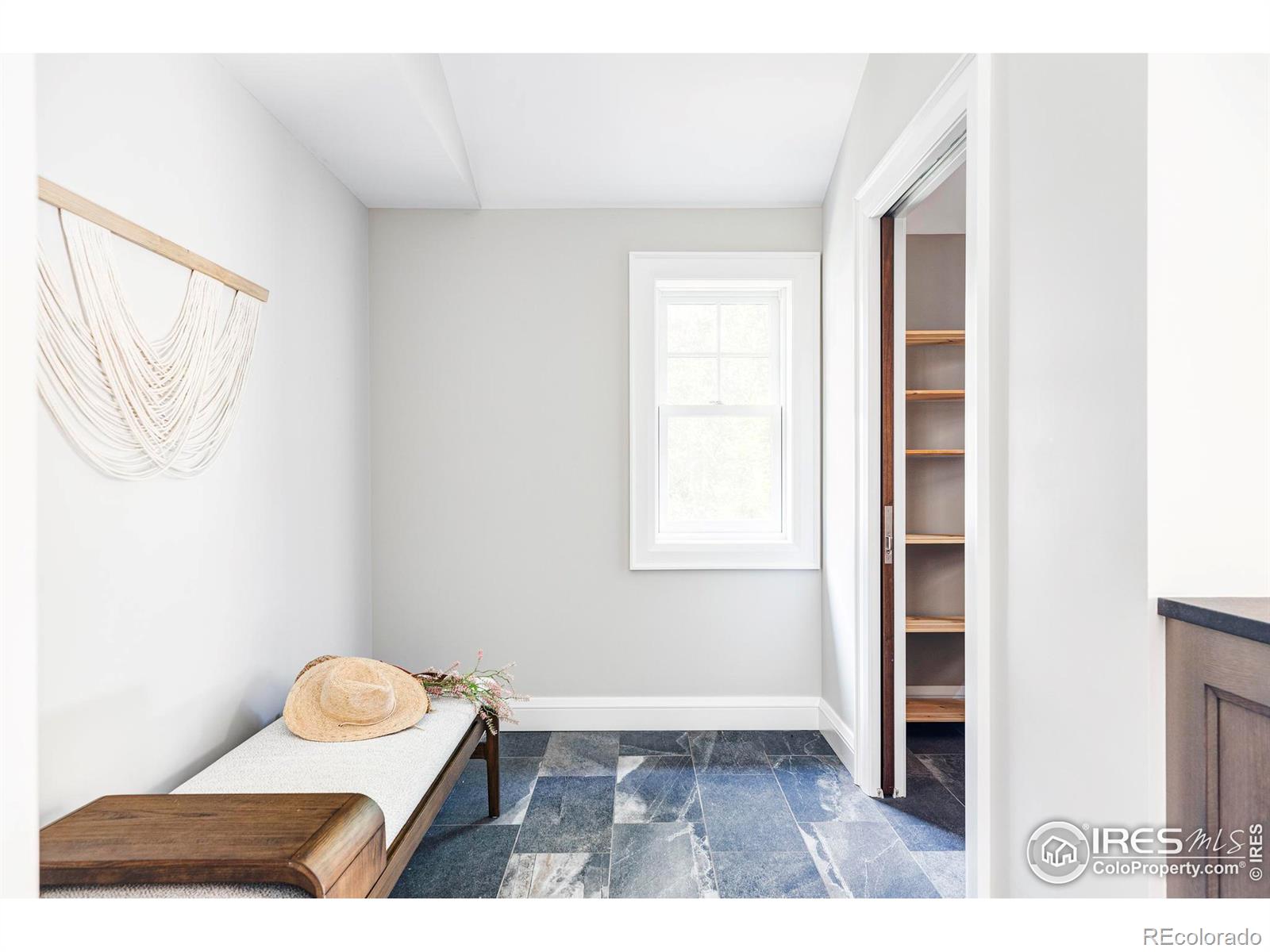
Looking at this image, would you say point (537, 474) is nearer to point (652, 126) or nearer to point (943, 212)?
point (652, 126)

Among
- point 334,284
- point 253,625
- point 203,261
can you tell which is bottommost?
point 253,625

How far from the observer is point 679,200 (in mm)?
3156

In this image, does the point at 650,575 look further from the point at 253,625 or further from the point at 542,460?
the point at 253,625

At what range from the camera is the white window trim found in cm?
316

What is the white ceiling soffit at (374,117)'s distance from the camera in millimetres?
1983

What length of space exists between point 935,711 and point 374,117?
10.6ft

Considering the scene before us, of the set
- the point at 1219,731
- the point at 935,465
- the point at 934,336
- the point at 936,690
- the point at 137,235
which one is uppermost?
the point at 934,336

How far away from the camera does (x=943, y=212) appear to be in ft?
10.5

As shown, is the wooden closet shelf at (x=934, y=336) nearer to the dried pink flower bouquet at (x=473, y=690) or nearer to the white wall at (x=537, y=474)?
the white wall at (x=537, y=474)

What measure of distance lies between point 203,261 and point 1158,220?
6.96ft

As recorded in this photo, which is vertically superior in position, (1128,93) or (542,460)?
(1128,93)

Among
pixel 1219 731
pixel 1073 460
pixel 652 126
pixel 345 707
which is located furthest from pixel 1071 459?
pixel 652 126

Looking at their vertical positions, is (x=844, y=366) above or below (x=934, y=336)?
below
